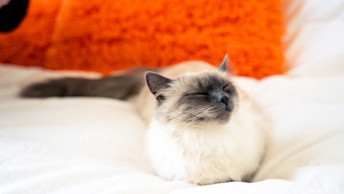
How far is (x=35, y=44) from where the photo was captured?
2.16 metres

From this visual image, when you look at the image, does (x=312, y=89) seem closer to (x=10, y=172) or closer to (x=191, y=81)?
(x=191, y=81)

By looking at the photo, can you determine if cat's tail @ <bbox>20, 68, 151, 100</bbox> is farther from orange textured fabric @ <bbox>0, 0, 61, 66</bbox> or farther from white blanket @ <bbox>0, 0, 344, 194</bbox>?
orange textured fabric @ <bbox>0, 0, 61, 66</bbox>

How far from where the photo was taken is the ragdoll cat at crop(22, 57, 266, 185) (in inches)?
36.8

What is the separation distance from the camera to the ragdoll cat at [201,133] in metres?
0.93

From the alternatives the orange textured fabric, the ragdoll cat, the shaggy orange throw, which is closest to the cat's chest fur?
the ragdoll cat

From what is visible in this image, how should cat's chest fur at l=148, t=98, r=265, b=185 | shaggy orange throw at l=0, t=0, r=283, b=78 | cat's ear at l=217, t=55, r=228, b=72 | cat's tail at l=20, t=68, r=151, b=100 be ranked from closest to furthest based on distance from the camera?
cat's chest fur at l=148, t=98, r=265, b=185 → cat's ear at l=217, t=55, r=228, b=72 → cat's tail at l=20, t=68, r=151, b=100 → shaggy orange throw at l=0, t=0, r=283, b=78

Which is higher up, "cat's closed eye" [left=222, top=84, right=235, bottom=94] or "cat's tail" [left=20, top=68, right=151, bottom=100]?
"cat's closed eye" [left=222, top=84, right=235, bottom=94]

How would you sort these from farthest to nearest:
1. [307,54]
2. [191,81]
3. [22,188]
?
[307,54]
[191,81]
[22,188]

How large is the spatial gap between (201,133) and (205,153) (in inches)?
2.9

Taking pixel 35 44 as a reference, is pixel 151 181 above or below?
below

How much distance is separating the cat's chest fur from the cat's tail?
30.1 inches

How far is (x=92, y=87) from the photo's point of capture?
1709mm

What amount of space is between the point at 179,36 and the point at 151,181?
1270 mm

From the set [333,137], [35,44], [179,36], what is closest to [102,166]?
[333,137]
